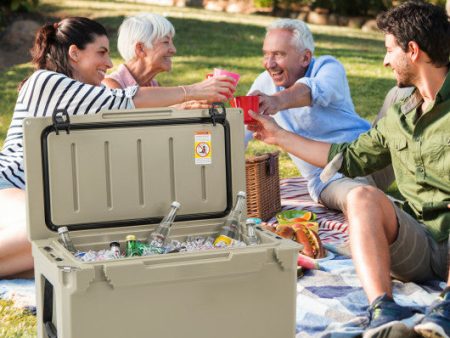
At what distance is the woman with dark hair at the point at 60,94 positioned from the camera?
3.90 meters

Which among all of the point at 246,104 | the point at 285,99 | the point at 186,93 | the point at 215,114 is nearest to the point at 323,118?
the point at 285,99

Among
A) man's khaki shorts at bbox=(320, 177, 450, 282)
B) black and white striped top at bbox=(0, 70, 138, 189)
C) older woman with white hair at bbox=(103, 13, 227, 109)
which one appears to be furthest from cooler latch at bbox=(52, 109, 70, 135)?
older woman with white hair at bbox=(103, 13, 227, 109)

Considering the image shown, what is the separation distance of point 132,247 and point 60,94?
3.58 ft

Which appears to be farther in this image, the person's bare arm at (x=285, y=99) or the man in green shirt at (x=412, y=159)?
the person's bare arm at (x=285, y=99)

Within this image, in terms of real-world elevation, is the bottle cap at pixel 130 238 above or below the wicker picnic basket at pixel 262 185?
above

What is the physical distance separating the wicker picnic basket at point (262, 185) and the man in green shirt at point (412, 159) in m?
0.84

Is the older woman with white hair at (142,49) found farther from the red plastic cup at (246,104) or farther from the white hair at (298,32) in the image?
the red plastic cup at (246,104)

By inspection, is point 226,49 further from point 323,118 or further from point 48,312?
point 48,312

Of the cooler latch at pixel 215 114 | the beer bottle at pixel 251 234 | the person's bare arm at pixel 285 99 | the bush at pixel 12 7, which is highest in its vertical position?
the bush at pixel 12 7

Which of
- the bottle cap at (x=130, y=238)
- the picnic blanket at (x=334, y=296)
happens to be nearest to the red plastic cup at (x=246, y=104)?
the picnic blanket at (x=334, y=296)

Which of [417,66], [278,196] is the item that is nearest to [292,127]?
[278,196]

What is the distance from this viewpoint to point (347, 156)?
4094 millimetres

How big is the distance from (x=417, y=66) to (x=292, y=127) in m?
1.44

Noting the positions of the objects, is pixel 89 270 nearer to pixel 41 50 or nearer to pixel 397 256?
pixel 397 256
